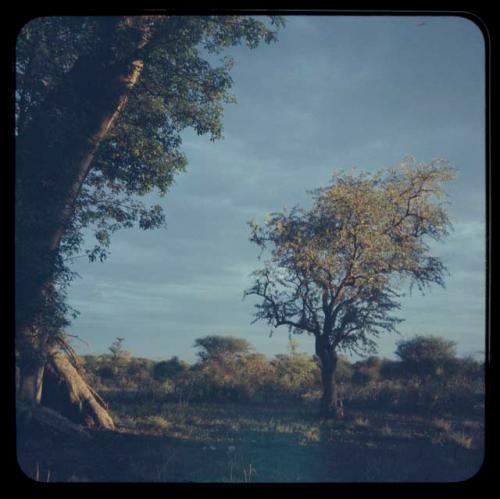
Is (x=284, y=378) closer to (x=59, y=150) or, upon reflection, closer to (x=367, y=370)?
(x=367, y=370)

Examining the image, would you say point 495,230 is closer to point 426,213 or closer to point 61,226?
point 426,213

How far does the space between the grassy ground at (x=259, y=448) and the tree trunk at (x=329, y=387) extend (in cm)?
8

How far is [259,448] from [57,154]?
251cm

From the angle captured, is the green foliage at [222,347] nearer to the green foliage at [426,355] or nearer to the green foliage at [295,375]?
the green foliage at [295,375]

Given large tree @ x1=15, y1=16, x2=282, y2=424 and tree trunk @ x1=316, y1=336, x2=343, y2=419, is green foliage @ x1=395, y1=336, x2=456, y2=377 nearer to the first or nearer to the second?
tree trunk @ x1=316, y1=336, x2=343, y2=419

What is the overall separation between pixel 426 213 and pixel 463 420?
139cm

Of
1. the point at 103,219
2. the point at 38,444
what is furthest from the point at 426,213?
the point at 38,444

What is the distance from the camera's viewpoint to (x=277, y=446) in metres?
3.18

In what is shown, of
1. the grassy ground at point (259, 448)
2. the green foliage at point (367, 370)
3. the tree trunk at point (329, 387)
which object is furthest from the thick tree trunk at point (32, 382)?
the green foliage at point (367, 370)

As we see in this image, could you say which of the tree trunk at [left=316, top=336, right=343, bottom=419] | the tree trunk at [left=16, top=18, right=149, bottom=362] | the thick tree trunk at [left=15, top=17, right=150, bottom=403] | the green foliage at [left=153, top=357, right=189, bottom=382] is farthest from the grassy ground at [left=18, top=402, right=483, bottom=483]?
the tree trunk at [left=16, top=18, right=149, bottom=362]

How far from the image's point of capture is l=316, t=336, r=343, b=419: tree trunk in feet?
10.3

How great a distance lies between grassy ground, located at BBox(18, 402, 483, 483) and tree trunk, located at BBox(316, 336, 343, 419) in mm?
76

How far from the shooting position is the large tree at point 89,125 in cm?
319
